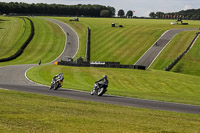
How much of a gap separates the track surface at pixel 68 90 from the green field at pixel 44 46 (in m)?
2.62

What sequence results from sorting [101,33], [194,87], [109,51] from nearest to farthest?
Result: [194,87] → [109,51] → [101,33]

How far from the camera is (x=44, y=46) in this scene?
98688mm

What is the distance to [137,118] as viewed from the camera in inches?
643

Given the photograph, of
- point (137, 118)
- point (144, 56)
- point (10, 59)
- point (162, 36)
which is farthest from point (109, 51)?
point (137, 118)

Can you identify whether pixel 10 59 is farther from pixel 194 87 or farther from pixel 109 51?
pixel 194 87

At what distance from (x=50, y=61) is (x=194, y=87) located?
150 ft

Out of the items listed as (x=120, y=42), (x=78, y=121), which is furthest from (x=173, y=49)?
(x=78, y=121)

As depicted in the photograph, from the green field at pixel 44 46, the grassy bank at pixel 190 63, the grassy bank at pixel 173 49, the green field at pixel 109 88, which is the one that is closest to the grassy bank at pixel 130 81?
the green field at pixel 109 88

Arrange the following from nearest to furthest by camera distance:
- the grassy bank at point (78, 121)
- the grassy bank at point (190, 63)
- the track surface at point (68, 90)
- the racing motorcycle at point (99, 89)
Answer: the grassy bank at point (78, 121) < the track surface at point (68, 90) < the racing motorcycle at point (99, 89) < the grassy bank at point (190, 63)

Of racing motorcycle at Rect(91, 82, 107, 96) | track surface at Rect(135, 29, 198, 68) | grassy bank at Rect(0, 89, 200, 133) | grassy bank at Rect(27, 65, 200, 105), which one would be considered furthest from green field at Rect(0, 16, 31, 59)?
grassy bank at Rect(0, 89, 200, 133)

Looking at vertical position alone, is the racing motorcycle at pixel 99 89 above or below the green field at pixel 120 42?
above

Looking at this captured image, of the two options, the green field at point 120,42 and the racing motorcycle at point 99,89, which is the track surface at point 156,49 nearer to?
the green field at point 120,42

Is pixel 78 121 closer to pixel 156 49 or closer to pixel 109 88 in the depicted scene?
pixel 109 88

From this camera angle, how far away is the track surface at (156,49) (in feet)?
258
